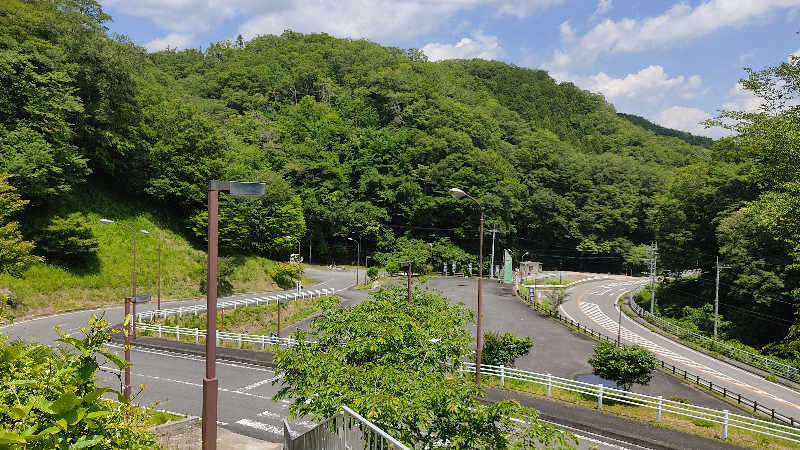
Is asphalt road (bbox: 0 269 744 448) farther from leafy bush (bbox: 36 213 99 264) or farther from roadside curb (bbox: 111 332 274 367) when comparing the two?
leafy bush (bbox: 36 213 99 264)

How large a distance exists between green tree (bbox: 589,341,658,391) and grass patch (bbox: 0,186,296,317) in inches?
1265

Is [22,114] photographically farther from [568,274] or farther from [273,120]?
[568,274]

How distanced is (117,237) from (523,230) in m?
61.2

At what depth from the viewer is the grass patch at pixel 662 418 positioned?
1373 cm

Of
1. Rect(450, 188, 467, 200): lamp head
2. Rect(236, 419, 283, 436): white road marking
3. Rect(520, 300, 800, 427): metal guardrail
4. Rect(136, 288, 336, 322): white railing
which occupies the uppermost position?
Rect(450, 188, 467, 200): lamp head

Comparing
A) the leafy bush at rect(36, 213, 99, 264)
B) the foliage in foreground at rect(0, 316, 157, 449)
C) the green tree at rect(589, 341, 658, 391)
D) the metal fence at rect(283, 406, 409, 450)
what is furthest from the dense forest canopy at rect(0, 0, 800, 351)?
the foliage in foreground at rect(0, 316, 157, 449)

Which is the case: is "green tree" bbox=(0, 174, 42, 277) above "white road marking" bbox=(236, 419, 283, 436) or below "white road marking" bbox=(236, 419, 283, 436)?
above

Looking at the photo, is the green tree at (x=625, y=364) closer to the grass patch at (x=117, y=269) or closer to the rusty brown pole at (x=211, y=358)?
the rusty brown pole at (x=211, y=358)

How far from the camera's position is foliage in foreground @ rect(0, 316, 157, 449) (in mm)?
2949

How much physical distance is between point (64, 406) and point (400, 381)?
4.64 m

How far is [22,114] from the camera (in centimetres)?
3294

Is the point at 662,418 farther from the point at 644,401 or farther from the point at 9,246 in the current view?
the point at 9,246

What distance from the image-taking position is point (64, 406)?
9.81 feet

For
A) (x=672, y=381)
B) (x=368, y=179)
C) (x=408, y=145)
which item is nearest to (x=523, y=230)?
(x=408, y=145)
